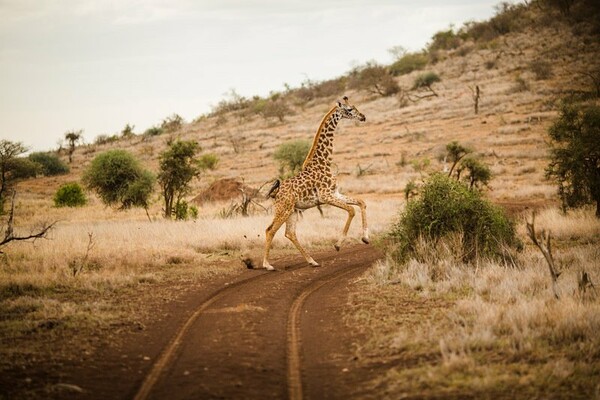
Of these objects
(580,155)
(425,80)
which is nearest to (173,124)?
(425,80)

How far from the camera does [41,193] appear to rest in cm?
4384

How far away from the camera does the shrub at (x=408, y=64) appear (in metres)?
82.2

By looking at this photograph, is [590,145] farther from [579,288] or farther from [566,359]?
[566,359]

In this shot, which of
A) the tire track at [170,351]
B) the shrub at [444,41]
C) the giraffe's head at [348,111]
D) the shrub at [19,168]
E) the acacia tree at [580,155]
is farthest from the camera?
the shrub at [444,41]

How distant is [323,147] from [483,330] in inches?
307

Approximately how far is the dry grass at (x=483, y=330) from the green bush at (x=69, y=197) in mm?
28914

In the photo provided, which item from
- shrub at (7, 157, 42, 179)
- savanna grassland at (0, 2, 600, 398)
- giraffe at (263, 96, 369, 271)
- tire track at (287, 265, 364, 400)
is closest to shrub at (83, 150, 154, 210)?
savanna grassland at (0, 2, 600, 398)

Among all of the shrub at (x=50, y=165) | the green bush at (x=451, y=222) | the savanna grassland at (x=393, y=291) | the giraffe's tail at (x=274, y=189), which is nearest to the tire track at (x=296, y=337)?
the savanna grassland at (x=393, y=291)

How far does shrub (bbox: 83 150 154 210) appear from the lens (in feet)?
100

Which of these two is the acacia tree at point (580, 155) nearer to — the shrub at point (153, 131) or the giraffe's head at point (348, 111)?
the giraffe's head at point (348, 111)

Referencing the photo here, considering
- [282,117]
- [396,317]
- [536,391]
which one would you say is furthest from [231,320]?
[282,117]

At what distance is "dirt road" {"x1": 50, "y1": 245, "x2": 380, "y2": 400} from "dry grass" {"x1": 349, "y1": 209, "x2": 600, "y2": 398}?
19.7 inches

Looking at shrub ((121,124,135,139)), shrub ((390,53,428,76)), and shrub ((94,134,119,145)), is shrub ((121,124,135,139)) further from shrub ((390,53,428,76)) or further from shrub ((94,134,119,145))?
shrub ((390,53,428,76))

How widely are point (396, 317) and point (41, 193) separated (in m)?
44.0
